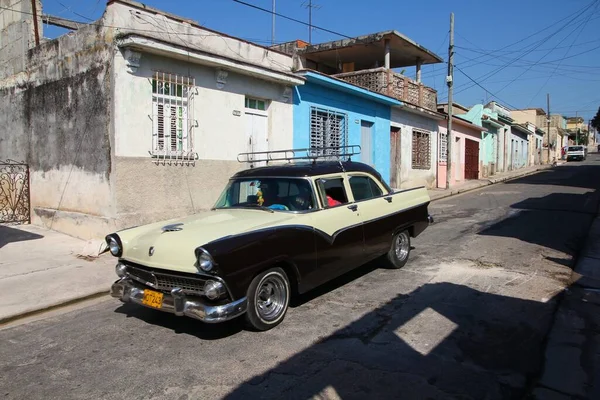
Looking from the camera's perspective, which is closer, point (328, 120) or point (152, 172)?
point (152, 172)

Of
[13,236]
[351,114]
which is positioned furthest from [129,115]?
[351,114]

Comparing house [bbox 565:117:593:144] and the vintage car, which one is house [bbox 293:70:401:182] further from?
house [bbox 565:117:593:144]

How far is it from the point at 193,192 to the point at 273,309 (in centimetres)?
573

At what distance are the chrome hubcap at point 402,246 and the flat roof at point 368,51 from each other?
1145 centimetres

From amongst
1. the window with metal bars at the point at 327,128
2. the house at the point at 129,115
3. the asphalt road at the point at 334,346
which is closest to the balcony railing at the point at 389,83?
the window with metal bars at the point at 327,128

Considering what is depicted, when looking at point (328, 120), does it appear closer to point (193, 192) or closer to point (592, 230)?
point (193, 192)

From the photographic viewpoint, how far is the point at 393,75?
56.9 ft

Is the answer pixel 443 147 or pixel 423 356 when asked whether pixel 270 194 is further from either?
pixel 443 147

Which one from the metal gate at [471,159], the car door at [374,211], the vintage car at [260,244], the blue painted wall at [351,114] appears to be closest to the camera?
the vintage car at [260,244]

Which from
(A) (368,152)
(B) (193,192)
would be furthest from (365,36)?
(B) (193,192)

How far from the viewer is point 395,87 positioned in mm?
17547

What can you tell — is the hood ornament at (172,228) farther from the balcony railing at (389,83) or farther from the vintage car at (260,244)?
the balcony railing at (389,83)

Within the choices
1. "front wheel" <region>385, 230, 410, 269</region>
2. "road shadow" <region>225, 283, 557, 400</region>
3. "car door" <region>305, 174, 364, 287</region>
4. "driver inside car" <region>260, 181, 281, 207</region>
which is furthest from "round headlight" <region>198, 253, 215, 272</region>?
"front wheel" <region>385, 230, 410, 269</region>

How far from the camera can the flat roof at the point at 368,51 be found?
1655 cm
